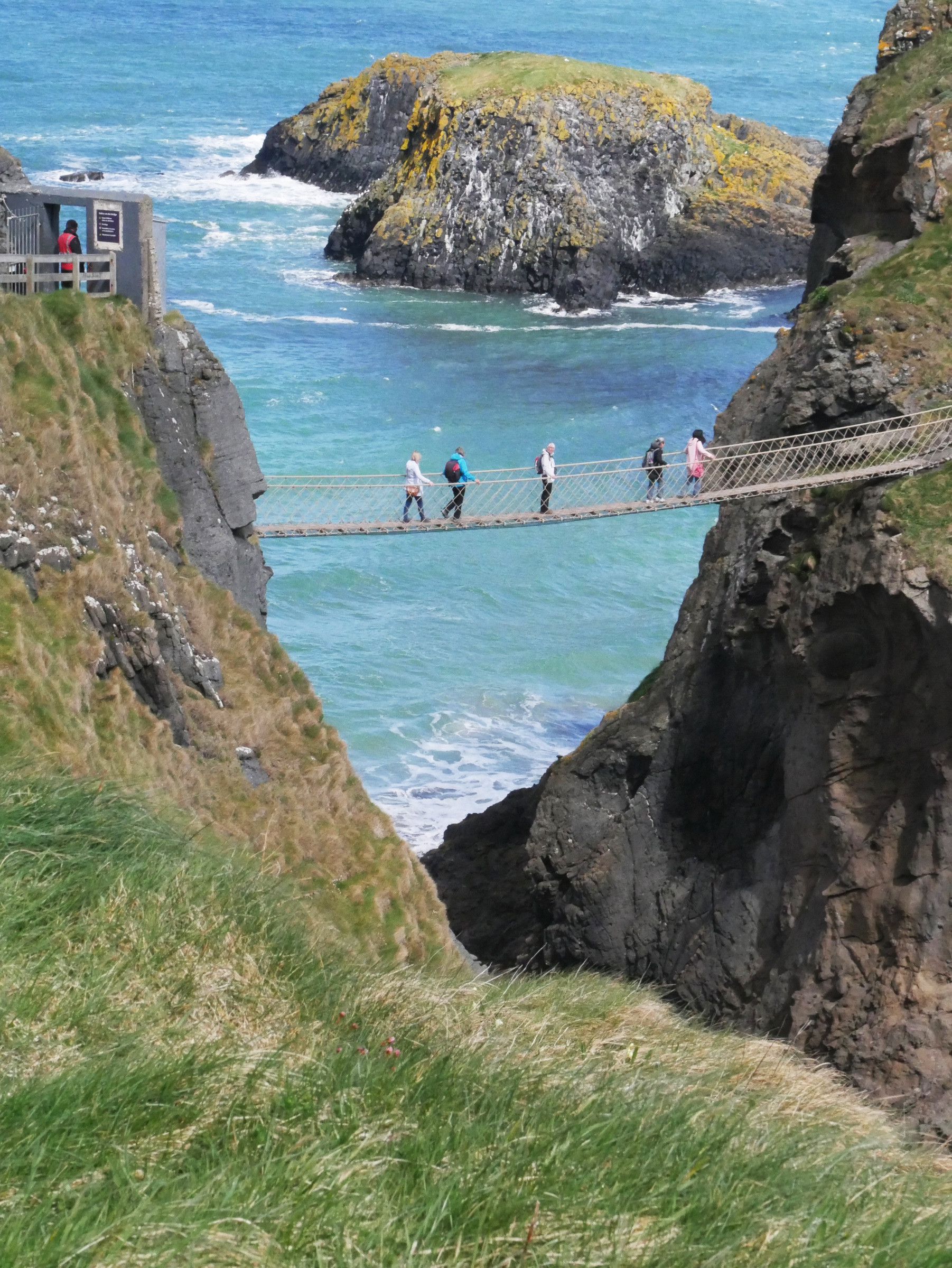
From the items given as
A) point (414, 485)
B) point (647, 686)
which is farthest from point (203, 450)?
point (647, 686)

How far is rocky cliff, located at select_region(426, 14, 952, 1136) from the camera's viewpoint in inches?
666

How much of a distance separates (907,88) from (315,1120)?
2132cm

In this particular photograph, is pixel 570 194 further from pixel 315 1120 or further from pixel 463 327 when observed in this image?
pixel 315 1120

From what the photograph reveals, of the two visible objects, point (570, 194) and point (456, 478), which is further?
point (570, 194)

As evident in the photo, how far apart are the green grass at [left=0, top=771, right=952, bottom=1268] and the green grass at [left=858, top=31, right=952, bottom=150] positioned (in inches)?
696

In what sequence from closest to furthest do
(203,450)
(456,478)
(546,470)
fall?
(203,450) → (546,470) → (456,478)

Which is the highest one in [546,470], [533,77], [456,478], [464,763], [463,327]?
[533,77]

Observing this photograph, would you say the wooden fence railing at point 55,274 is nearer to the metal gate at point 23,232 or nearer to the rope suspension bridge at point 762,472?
the metal gate at point 23,232

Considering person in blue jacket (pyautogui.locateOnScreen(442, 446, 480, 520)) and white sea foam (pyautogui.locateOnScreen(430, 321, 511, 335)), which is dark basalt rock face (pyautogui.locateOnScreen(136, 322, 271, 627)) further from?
white sea foam (pyautogui.locateOnScreen(430, 321, 511, 335))

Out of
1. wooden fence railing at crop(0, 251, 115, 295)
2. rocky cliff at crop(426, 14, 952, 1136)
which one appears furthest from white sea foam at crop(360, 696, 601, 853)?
wooden fence railing at crop(0, 251, 115, 295)

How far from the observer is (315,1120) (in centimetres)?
546

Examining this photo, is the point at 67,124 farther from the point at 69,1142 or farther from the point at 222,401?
the point at 69,1142

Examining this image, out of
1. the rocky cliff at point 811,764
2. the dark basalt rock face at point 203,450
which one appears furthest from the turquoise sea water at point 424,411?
the dark basalt rock face at point 203,450

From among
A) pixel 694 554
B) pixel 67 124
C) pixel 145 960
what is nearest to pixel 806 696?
pixel 145 960
